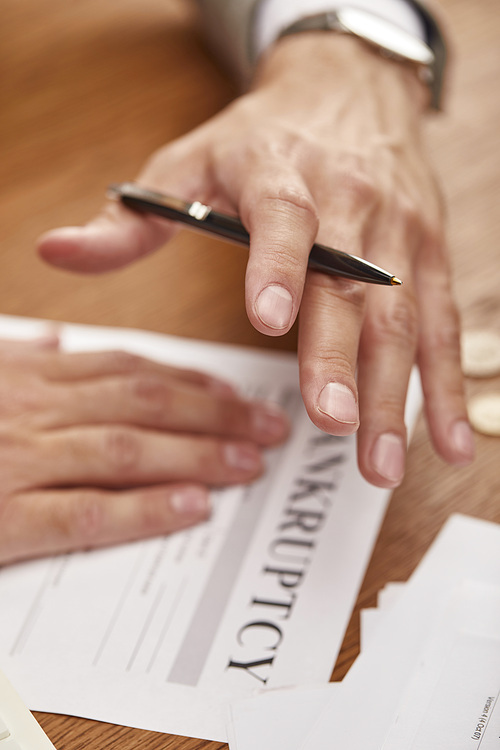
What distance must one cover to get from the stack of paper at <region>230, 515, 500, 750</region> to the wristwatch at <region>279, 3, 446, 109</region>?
0.64m

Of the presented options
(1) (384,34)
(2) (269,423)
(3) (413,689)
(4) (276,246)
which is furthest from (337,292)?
(1) (384,34)

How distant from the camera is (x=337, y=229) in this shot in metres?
0.64

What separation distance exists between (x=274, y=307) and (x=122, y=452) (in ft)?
0.74

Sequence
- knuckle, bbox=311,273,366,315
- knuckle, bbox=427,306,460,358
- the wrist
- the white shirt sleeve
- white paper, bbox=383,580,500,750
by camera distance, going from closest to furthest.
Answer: white paper, bbox=383,580,500,750
knuckle, bbox=311,273,366,315
knuckle, bbox=427,306,460,358
the wrist
the white shirt sleeve

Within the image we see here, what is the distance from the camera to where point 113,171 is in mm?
982

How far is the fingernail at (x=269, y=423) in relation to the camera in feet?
2.22

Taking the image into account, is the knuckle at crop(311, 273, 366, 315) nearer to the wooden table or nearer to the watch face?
the wooden table

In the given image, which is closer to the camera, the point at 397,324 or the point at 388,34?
the point at 397,324

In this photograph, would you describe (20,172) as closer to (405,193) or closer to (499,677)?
(405,193)

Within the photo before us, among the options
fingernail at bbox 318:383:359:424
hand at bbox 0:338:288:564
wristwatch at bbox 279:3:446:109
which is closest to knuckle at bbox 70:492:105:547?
hand at bbox 0:338:288:564

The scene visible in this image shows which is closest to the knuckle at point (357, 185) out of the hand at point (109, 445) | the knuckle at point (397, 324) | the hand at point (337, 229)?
the hand at point (337, 229)

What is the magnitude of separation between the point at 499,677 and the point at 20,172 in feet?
2.76

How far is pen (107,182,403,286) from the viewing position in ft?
1.79

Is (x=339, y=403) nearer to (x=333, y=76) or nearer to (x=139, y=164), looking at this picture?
(x=333, y=76)
